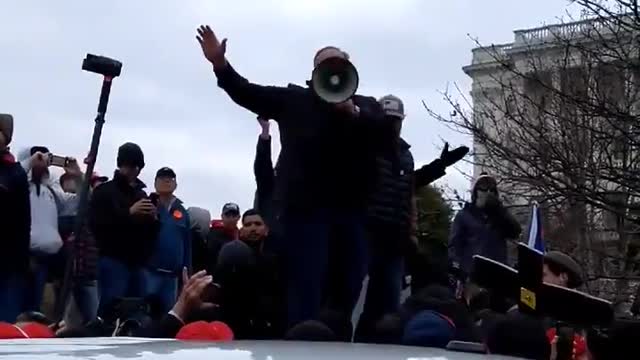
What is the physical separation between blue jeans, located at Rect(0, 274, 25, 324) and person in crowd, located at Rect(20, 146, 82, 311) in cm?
32

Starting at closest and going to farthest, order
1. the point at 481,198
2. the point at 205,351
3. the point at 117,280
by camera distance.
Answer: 1. the point at 205,351
2. the point at 117,280
3. the point at 481,198

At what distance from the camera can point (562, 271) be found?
225 inches

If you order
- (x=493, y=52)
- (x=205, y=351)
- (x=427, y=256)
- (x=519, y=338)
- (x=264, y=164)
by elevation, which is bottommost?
(x=205, y=351)

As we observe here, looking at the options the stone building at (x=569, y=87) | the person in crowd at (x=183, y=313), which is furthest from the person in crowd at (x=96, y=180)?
the stone building at (x=569, y=87)

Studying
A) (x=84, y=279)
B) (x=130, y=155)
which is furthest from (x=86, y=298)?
(x=130, y=155)

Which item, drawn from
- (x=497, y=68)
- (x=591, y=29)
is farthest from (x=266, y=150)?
(x=497, y=68)

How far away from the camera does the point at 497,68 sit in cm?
1986

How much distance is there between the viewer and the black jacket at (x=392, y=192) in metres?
6.95

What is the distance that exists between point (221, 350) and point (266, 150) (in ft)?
17.4

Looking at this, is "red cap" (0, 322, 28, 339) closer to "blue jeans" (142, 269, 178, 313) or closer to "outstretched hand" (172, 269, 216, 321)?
"outstretched hand" (172, 269, 216, 321)

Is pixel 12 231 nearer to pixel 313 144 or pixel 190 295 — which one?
pixel 313 144

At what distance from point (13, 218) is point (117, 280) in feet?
2.63

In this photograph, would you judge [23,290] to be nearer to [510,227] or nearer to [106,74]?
[106,74]

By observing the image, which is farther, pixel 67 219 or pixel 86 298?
pixel 67 219
